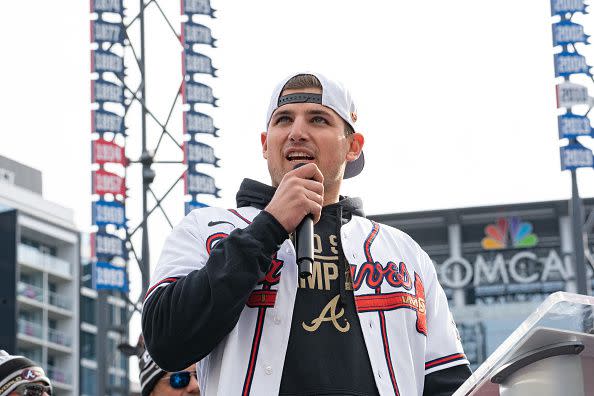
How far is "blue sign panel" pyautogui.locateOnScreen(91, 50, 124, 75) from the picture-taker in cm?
2497

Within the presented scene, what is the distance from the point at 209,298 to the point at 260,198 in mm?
628

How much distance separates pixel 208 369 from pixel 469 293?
180 ft

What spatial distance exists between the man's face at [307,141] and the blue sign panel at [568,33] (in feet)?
58.6

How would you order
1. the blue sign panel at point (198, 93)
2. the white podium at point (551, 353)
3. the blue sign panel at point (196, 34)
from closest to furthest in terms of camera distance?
the white podium at point (551, 353) < the blue sign panel at point (198, 93) < the blue sign panel at point (196, 34)

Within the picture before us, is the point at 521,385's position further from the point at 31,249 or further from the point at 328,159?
the point at 31,249

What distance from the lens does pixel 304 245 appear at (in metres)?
3.48

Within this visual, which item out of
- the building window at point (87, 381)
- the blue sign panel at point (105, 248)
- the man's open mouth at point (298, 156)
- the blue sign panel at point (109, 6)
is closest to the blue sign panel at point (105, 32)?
the blue sign panel at point (109, 6)

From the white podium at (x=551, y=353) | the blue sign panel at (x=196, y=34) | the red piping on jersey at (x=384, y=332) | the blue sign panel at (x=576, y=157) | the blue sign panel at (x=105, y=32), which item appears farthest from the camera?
the blue sign panel at (x=196, y=34)

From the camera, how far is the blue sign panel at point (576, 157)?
67.4 ft

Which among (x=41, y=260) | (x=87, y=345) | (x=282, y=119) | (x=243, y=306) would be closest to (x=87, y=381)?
(x=87, y=345)

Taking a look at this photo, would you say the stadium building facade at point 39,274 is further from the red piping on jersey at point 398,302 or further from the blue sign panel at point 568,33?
the red piping on jersey at point 398,302

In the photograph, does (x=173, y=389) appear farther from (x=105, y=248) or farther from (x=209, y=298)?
(x=105, y=248)

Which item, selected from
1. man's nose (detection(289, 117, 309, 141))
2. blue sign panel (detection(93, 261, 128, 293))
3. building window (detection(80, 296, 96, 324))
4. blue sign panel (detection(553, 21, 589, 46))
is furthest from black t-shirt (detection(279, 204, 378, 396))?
building window (detection(80, 296, 96, 324))

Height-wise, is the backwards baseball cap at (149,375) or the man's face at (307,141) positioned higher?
the man's face at (307,141)
